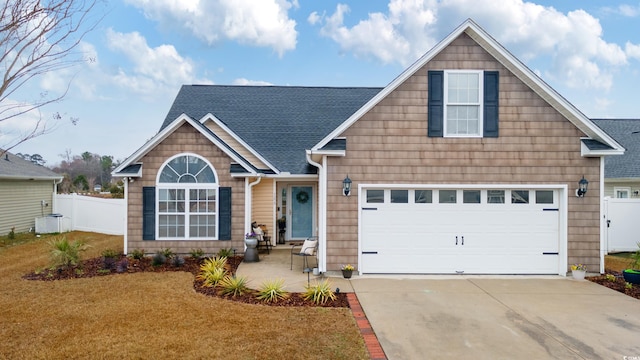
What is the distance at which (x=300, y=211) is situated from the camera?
46.5ft

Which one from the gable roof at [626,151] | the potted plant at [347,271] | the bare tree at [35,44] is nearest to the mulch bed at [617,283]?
the potted plant at [347,271]

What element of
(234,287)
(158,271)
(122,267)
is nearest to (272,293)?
(234,287)

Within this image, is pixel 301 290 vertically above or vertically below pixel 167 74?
below

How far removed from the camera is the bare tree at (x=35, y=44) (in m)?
5.02

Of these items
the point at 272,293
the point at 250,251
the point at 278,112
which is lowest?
the point at 272,293

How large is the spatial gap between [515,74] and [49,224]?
19.5 m

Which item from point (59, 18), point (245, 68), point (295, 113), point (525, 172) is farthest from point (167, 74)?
point (525, 172)

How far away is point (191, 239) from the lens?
36.6 feet

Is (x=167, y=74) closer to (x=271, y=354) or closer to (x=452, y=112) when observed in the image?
(x=452, y=112)

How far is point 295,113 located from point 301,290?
9999 mm

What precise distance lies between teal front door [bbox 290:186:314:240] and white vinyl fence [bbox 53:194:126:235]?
816 cm

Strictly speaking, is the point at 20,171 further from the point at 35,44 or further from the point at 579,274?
the point at 579,274

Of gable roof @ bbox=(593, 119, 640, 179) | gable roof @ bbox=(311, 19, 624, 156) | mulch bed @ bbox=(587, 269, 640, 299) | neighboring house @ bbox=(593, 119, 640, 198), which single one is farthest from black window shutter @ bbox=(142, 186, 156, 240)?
gable roof @ bbox=(593, 119, 640, 179)

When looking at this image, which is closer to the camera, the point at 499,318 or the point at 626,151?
the point at 499,318
